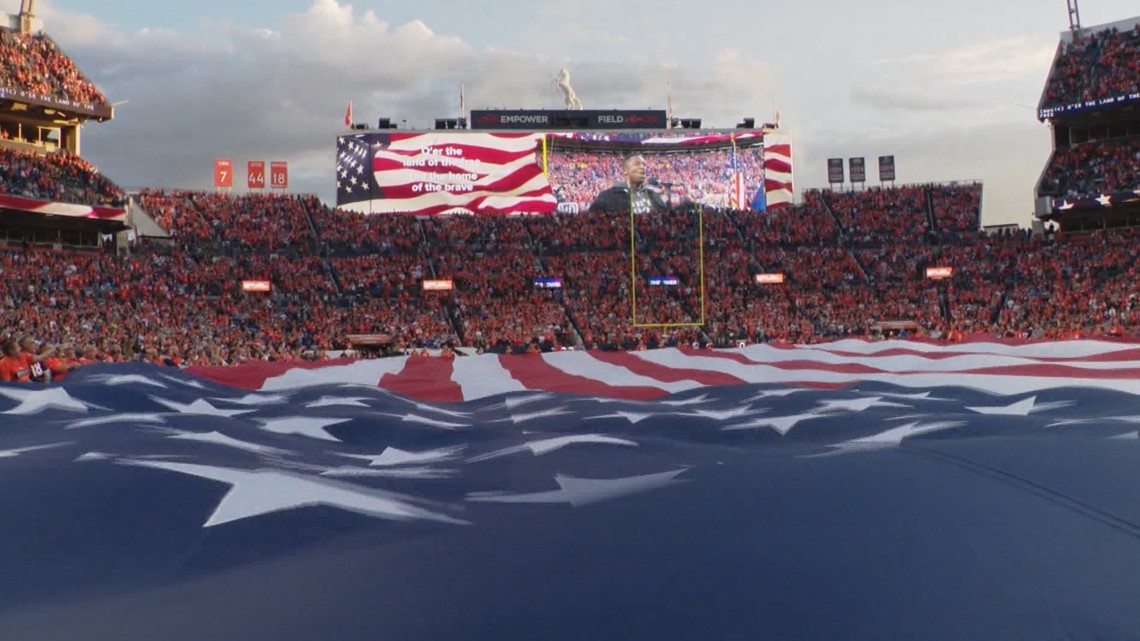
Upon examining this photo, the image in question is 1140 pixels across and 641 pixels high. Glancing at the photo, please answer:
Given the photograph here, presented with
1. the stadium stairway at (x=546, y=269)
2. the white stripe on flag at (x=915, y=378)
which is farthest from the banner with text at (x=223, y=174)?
the white stripe on flag at (x=915, y=378)

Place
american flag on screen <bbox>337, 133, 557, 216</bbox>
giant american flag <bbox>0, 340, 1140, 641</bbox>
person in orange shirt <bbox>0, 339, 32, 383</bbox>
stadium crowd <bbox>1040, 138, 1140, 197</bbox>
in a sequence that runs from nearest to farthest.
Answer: giant american flag <bbox>0, 340, 1140, 641</bbox>
person in orange shirt <bbox>0, 339, 32, 383</bbox>
stadium crowd <bbox>1040, 138, 1140, 197</bbox>
american flag on screen <bbox>337, 133, 557, 216</bbox>

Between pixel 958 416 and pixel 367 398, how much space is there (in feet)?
21.0

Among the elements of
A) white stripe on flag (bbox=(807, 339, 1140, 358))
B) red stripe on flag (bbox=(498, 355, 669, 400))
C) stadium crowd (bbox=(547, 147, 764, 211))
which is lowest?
red stripe on flag (bbox=(498, 355, 669, 400))

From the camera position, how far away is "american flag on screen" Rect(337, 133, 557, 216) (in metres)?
46.2

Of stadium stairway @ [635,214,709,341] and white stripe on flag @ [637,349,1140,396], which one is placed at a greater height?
stadium stairway @ [635,214,709,341]

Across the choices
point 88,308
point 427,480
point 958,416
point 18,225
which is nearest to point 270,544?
point 427,480

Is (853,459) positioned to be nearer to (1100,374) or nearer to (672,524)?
(672,524)

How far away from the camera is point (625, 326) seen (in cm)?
3403

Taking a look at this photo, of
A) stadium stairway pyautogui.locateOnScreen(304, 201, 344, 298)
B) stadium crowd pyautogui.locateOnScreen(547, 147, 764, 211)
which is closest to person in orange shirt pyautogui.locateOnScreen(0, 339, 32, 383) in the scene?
stadium stairway pyautogui.locateOnScreen(304, 201, 344, 298)

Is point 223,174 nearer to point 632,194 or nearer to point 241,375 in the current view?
point 632,194

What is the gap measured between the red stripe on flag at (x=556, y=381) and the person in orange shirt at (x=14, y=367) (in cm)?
601

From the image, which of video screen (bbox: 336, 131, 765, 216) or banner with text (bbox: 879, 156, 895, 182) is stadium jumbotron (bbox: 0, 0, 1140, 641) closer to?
video screen (bbox: 336, 131, 765, 216)

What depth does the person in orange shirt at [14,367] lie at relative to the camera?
994 centimetres

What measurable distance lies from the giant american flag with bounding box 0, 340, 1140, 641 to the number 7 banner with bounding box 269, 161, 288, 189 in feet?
135
